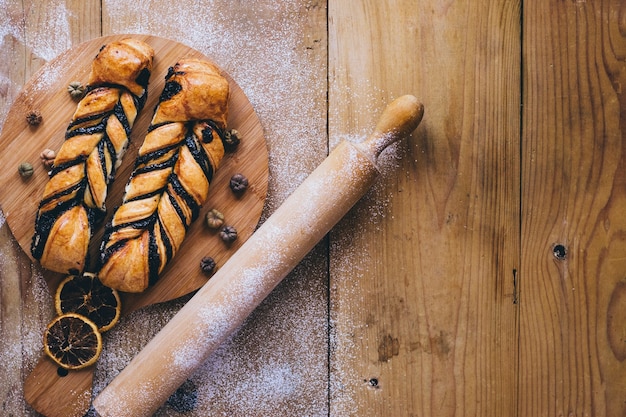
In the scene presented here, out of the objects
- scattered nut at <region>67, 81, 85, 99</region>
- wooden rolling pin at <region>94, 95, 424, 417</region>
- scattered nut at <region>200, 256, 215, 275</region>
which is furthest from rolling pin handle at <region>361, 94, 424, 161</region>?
scattered nut at <region>67, 81, 85, 99</region>

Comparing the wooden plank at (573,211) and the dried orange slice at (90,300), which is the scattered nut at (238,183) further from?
the wooden plank at (573,211)

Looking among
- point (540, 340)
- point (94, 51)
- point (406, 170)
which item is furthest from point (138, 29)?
point (540, 340)

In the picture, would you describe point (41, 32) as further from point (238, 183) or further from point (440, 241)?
point (440, 241)

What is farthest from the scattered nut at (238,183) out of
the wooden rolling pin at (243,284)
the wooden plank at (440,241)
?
the wooden plank at (440,241)

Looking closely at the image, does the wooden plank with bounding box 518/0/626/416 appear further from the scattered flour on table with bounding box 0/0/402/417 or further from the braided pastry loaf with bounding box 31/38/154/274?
the braided pastry loaf with bounding box 31/38/154/274

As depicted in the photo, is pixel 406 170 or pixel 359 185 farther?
pixel 406 170

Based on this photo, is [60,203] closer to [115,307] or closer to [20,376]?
[115,307]

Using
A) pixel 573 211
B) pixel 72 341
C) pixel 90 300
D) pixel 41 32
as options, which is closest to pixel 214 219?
pixel 90 300
